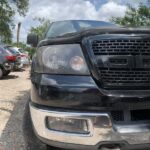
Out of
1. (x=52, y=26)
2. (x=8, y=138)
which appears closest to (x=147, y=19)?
(x=52, y=26)

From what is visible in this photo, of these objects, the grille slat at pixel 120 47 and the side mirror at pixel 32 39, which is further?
the side mirror at pixel 32 39

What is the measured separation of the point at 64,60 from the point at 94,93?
403mm

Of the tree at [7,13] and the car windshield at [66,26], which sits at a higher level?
the car windshield at [66,26]

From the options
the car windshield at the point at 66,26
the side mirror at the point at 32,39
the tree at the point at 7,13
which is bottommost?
the tree at the point at 7,13

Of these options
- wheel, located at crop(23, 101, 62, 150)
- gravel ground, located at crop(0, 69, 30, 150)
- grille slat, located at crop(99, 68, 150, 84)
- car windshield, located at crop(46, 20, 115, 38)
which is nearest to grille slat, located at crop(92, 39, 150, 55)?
grille slat, located at crop(99, 68, 150, 84)

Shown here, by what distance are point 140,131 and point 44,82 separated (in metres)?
0.84

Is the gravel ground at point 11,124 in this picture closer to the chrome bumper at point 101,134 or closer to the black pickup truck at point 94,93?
the black pickup truck at point 94,93

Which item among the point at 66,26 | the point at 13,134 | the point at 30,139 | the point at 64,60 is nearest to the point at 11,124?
the point at 13,134

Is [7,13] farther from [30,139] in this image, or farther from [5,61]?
[30,139]

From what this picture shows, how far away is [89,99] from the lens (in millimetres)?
2932

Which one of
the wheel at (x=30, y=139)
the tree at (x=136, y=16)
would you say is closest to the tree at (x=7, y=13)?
the tree at (x=136, y=16)

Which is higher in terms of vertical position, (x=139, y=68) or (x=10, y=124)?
(x=139, y=68)

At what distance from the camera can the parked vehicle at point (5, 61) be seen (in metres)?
15.9

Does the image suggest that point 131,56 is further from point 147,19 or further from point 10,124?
point 147,19
